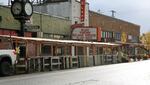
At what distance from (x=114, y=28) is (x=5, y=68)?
48.9m

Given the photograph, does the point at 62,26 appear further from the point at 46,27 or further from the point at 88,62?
the point at 88,62

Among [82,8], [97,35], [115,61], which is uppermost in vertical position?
[82,8]

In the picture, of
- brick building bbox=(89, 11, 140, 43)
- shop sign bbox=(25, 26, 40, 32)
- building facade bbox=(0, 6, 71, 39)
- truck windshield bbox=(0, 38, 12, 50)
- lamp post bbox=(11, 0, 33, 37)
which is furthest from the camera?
brick building bbox=(89, 11, 140, 43)

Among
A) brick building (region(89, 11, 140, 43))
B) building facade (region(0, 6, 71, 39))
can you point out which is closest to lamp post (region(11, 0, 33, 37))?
building facade (region(0, 6, 71, 39))

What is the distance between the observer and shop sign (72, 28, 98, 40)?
52344 mm

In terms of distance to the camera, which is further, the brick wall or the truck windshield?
the brick wall

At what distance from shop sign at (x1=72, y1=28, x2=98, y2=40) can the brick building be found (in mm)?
7078

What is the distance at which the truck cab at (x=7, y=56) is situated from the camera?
82.9 ft

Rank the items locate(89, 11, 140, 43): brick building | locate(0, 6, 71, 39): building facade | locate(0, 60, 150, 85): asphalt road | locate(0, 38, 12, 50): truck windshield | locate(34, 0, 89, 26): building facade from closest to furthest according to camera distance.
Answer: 1. locate(0, 60, 150, 85): asphalt road
2. locate(0, 38, 12, 50): truck windshield
3. locate(0, 6, 71, 39): building facade
4. locate(34, 0, 89, 26): building facade
5. locate(89, 11, 140, 43): brick building

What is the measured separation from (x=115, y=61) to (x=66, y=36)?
22.3 ft

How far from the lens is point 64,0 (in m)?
53.8

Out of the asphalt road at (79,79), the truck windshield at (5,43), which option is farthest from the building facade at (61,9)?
the asphalt road at (79,79)

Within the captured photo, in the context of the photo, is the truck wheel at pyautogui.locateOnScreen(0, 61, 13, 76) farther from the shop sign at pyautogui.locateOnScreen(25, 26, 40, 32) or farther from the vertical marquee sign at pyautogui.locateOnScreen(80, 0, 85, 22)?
the vertical marquee sign at pyautogui.locateOnScreen(80, 0, 85, 22)

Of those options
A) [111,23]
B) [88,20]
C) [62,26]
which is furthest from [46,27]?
[111,23]
